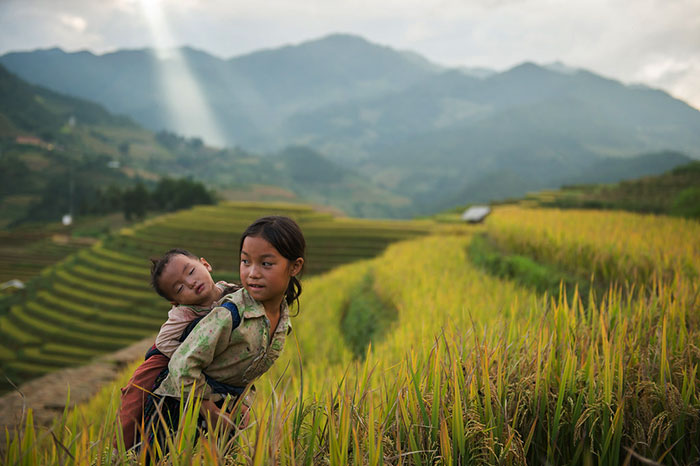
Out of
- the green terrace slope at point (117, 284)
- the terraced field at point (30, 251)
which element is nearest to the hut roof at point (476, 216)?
the green terrace slope at point (117, 284)

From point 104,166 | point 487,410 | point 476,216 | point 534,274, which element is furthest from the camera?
point 104,166

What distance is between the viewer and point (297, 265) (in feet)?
5.46

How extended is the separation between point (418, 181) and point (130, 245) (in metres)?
164

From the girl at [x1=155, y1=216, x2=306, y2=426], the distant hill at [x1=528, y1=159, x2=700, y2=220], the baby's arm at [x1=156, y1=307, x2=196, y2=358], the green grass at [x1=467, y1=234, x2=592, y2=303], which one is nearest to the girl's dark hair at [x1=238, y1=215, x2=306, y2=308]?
the girl at [x1=155, y1=216, x2=306, y2=426]

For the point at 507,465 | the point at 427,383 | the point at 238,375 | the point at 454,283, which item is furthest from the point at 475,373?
the point at 454,283

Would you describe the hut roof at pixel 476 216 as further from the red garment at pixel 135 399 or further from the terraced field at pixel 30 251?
the terraced field at pixel 30 251

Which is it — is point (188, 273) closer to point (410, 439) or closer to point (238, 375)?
point (238, 375)

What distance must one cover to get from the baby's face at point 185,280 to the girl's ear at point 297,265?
300 millimetres

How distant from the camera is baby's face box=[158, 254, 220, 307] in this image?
5.23 ft

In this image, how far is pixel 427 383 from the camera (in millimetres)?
1853

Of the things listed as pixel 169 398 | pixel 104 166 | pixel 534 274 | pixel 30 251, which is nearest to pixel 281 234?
pixel 169 398

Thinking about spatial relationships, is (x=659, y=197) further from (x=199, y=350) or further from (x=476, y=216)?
(x=199, y=350)

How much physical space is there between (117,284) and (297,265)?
31.4 meters

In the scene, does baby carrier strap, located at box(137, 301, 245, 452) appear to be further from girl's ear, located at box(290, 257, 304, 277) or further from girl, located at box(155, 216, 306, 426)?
girl's ear, located at box(290, 257, 304, 277)
